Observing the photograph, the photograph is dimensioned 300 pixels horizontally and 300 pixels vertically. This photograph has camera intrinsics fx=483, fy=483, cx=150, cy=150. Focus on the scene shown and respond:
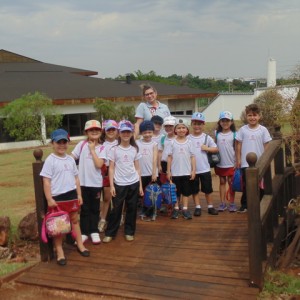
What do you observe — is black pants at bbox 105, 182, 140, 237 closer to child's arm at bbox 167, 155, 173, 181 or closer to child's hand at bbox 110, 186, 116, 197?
child's hand at bbox 110, 186, 116, 197

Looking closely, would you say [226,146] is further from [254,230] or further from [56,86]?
[56,86]

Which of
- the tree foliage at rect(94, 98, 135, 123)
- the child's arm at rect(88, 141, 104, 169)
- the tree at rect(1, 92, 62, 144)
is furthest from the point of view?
the tree foliage at rect(94, 98, 135, 123)

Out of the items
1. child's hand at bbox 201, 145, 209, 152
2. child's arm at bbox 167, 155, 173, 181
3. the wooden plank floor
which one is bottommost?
the wooden plank floor

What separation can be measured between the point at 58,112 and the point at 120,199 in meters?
21.2

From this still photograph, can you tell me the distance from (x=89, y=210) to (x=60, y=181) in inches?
29.5

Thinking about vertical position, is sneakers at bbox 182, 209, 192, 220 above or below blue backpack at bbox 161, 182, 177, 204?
below

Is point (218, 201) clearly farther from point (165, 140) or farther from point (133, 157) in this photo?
point (133, 157)

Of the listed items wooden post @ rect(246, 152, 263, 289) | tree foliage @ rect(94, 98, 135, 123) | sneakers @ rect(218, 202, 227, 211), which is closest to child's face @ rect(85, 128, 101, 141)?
wooden post @ rect(246, 152, 263, 289)

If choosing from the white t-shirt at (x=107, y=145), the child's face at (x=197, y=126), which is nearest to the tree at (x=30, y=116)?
the child's face at (x=197, y=126)

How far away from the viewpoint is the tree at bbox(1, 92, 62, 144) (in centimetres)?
2325

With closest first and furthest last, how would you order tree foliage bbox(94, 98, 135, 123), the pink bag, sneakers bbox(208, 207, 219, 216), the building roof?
1. the pink bag
2. sneakers bbox(208, 207, 219, 216)
3. tree foliage bbox(94, 98, 135, 123)
4. the building roof

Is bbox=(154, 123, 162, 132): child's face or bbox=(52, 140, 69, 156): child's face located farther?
bbox=(154, 123, 162, 132): child's face

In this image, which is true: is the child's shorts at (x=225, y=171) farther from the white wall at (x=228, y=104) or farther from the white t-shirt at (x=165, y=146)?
the white wall at (x=228, y=104)

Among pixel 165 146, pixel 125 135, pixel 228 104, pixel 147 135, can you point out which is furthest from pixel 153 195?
pixel 228 104
